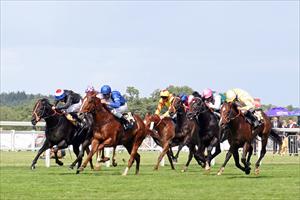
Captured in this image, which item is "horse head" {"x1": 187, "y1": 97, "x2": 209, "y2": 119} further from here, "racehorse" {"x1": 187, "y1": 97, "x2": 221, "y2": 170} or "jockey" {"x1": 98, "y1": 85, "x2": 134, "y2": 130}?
"jockey" {"x1": 98, "y1": 85, "x2": 134, "y2": 130}

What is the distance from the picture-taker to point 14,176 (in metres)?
17.2

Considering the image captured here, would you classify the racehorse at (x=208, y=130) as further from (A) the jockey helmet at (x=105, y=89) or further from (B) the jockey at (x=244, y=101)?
(A) the jockey helmet at (x=105, y=89)

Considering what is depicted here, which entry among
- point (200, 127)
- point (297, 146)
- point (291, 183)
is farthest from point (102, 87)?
point (297, 146)

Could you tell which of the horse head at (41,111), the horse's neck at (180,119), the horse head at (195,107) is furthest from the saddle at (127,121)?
the horse's neck at (180,119)

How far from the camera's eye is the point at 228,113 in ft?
59.0

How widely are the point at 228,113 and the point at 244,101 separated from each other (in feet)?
4.14

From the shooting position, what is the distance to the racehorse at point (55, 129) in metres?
20.3

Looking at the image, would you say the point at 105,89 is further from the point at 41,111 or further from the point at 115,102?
the point at 41,111

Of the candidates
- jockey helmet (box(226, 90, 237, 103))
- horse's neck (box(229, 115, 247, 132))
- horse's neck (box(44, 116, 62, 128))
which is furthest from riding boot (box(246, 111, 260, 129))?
horse's neck (box(44, 116, 62, 128))

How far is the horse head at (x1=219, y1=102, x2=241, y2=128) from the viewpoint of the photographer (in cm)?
1789

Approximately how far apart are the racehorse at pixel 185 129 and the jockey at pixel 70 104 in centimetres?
247

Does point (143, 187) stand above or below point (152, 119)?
below

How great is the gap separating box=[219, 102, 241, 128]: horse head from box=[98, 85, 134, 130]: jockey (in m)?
2.25

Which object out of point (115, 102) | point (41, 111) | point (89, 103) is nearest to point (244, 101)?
point (115, 102)
